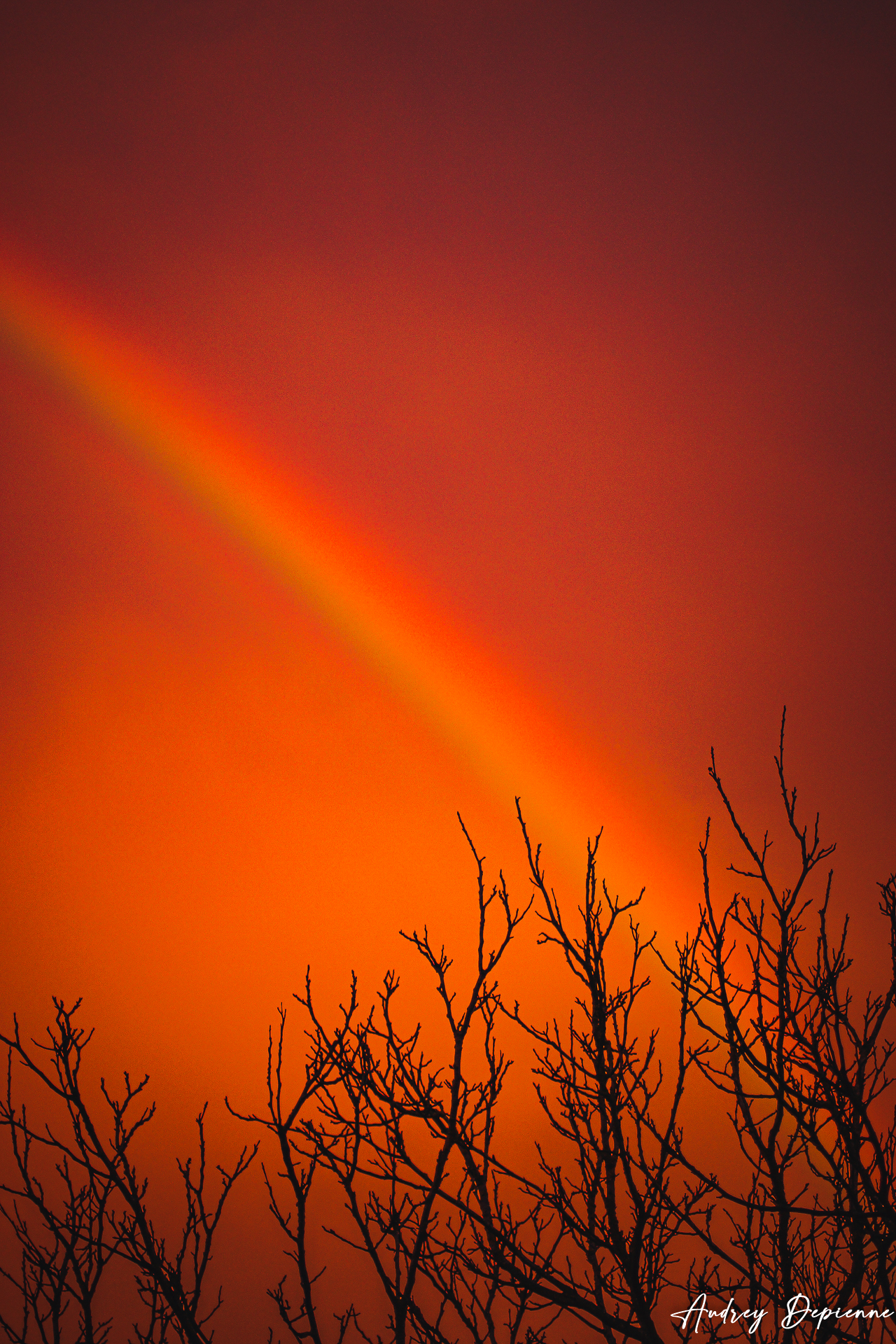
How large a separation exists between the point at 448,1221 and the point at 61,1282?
2.29 m

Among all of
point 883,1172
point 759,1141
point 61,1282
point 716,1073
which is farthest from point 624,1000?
point 61,1282

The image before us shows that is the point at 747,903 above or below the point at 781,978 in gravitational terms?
above

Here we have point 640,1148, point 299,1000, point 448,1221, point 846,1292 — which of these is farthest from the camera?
point 448,1221

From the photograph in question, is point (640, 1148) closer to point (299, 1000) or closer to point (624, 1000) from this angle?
point (624, 1000)

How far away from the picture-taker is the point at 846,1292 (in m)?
2.54

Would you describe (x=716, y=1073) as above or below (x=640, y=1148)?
above

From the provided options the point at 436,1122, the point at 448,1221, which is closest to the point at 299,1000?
the point at 436,1122

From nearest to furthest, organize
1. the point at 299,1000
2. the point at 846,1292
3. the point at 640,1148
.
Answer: the point at 846,1292
the point at 640,1148
the point at 299,1000

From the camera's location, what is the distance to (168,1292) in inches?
102

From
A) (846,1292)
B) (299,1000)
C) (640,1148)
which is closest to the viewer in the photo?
(846,1292)

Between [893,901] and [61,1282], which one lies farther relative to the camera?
[61,1282]

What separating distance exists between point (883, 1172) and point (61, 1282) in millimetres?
3382

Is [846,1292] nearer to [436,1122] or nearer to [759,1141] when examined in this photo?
[759,1141]

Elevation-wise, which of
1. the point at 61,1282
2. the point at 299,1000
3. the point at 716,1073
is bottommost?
the point at 61,1282
